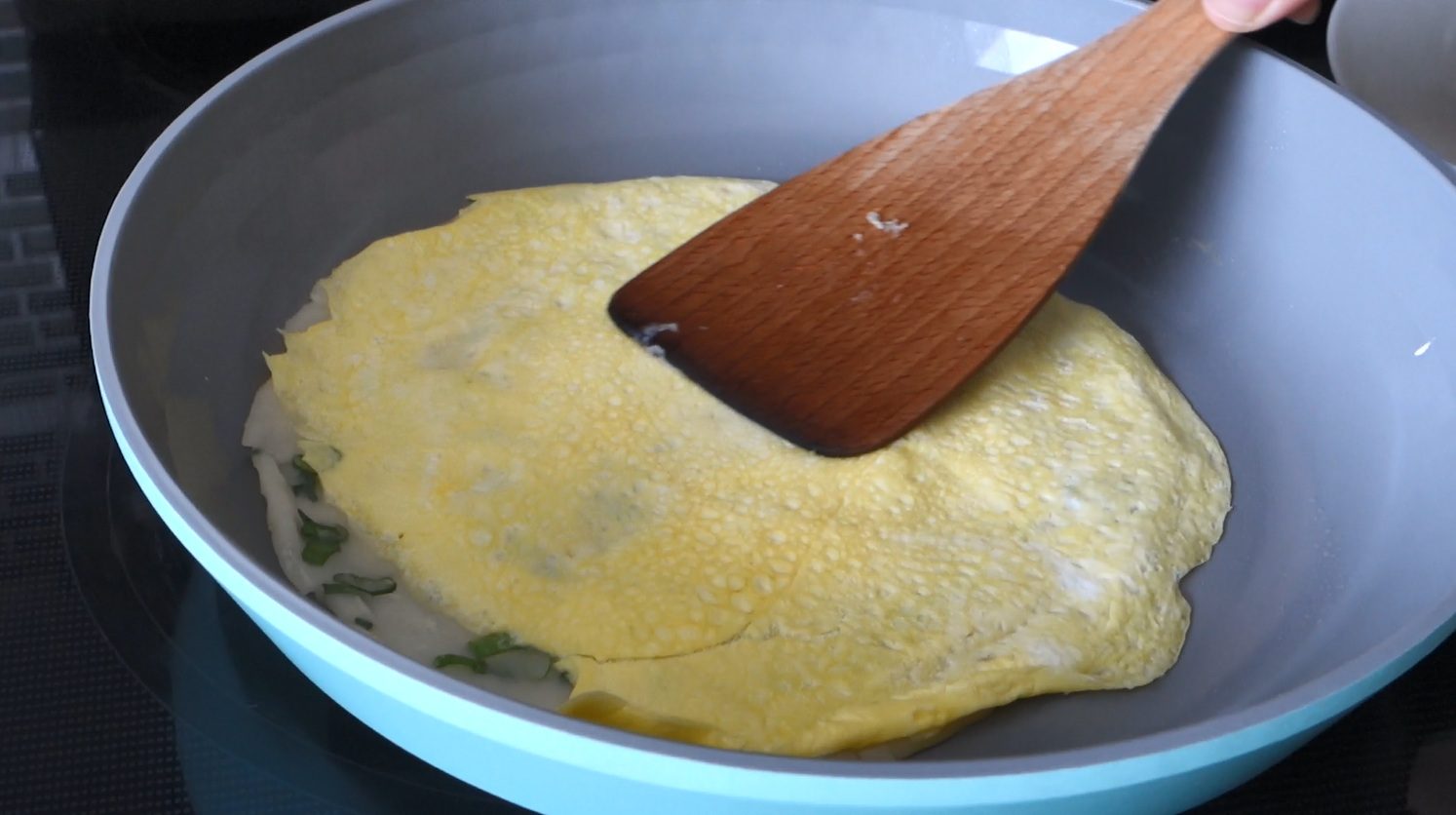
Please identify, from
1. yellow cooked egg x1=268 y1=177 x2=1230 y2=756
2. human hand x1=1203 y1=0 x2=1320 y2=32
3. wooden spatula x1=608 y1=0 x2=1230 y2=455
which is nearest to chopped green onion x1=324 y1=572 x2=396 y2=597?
yellow cooked egg x1=268 y1=177 x2=1230 y2=756

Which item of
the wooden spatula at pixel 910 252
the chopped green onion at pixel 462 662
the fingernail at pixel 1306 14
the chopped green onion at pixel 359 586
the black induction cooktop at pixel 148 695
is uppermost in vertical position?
the fingernail at pixel 1306 14

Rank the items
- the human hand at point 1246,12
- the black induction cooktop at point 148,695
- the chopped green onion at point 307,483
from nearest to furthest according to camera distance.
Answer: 1. the black induction cooktop at point 148,695
2. the chopped green onion at point 307,483
3. the human hand at point 1246,12

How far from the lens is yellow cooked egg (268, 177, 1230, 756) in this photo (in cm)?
74

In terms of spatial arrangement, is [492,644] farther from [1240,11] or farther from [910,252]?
[1240,11]

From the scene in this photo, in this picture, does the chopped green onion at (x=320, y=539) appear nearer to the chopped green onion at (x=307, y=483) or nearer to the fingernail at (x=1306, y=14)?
the chopped green onion at (x=307, y=483)

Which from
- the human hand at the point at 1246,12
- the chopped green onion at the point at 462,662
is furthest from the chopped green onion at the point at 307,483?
the human hand at the point at 1246,12

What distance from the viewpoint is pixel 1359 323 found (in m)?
0.95

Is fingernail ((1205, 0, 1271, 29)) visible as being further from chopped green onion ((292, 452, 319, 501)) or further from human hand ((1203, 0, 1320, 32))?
chopped green onion ((292, 452, 319, 501))

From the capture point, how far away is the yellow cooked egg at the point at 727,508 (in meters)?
0.74

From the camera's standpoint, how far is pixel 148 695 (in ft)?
2.42

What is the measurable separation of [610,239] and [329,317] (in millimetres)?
259

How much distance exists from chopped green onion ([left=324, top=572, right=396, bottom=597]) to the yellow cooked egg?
0.02 m

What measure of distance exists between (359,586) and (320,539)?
5 centimetres

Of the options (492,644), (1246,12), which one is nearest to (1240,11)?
(1246,12)
